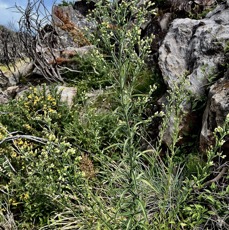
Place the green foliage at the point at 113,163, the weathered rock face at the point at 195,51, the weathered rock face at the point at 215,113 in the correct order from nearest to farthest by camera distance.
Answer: the green foliage at the point at 113,163 → the weathered rock face at the point at 215,113 → the weathered rock face at the point at 195,51

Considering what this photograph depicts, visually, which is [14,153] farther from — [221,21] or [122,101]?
[221,21]

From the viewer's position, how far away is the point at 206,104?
11.4 ft

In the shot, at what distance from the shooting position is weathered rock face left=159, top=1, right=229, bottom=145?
3.69 m

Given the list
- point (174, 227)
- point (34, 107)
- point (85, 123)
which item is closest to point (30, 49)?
point (34, 107)

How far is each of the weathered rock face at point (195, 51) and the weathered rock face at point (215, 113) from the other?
40 cm

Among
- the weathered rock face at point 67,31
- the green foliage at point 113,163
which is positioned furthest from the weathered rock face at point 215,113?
the weathered rock face at point 67,31

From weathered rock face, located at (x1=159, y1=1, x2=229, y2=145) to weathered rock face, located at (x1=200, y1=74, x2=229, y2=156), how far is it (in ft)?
1.30

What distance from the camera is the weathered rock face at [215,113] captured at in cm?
300

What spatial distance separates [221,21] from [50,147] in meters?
3.20

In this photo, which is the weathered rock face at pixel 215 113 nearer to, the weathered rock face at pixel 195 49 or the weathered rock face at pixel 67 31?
the weathered rock face at pixel 195 49

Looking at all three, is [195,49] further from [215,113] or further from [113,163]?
[113,163]

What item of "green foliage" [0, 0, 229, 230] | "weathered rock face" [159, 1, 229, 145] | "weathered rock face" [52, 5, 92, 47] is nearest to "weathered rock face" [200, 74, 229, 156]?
"green foliage" [0, 0, 229, 230]

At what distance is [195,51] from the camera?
3973 mm

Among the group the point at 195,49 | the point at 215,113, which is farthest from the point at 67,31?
the point at 215,113
